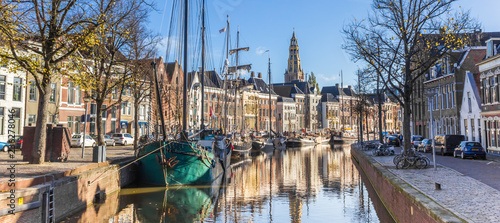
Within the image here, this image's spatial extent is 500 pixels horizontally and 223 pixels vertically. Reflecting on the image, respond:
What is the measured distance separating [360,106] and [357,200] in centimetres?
3319

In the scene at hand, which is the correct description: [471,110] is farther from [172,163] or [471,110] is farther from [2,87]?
[2,87]

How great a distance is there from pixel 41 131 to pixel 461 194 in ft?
54.0

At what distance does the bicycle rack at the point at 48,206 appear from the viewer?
1212 cm

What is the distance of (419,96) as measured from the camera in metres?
55.6

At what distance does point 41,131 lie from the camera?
17.3 metres

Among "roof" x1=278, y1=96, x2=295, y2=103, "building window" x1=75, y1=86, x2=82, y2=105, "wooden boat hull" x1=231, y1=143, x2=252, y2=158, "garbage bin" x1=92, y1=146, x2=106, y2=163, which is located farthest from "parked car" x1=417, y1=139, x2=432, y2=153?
"roof" x1=278, y1=96, x2=295, y2=103

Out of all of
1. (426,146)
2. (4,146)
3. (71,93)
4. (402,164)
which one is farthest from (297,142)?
(402,164)

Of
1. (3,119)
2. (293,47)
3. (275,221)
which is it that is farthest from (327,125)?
(275,221)

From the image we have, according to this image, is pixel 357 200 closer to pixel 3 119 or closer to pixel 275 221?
pixel 275 221

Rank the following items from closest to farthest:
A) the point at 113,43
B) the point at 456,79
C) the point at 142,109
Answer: the point at 113,43 → the point at 456,79 → the point at 142,109

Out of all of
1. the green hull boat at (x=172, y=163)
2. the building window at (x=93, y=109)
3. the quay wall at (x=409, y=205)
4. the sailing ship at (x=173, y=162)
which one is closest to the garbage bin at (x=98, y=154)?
the sailing ship at (x=173, y=162)

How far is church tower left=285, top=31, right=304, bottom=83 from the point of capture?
172625mm

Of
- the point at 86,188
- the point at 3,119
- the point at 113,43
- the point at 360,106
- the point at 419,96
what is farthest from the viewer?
A: the point at 419,96

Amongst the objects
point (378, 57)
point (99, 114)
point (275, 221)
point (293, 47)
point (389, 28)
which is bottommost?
point (275, 221)
